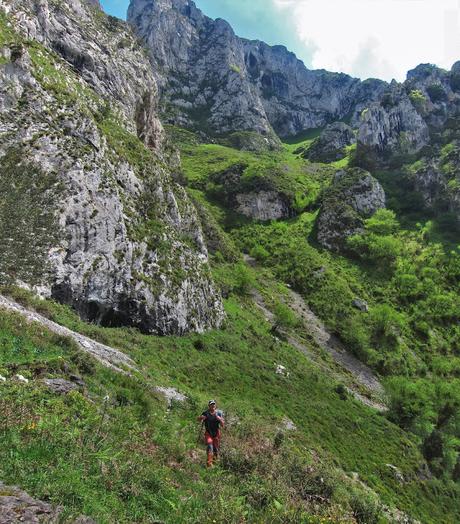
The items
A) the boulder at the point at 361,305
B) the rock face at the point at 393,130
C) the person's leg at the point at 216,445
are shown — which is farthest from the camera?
the rock face at the point at 393,130

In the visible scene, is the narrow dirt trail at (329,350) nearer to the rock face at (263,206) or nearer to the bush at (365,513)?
the bush at (365,513)

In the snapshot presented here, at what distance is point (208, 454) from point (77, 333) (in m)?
13.9

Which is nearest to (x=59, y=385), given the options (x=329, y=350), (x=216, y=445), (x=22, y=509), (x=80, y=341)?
(x=216, y=445)

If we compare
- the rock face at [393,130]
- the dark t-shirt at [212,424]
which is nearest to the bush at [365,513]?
the dark t-shirt at [212,424]

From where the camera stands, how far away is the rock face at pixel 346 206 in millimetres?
94375

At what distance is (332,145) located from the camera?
184 metres

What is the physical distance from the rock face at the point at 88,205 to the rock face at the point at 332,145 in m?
134

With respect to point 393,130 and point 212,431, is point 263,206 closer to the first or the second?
point 393,130

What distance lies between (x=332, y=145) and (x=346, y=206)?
312 ft

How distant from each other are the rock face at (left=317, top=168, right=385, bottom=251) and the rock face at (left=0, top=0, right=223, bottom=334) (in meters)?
49.3

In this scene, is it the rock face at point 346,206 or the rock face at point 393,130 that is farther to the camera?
the rock face at point 393,130

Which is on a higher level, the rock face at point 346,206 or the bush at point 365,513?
the rock face at point 346,206

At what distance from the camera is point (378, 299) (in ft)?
249

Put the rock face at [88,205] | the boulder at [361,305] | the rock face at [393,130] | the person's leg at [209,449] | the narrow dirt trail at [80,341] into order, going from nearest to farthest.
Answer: the person's leg at [209,449]
the narrow dirt trail at [80,341]
the rock face at [88,205]
the boulder at [361,305]
the rock face at [393,130]
